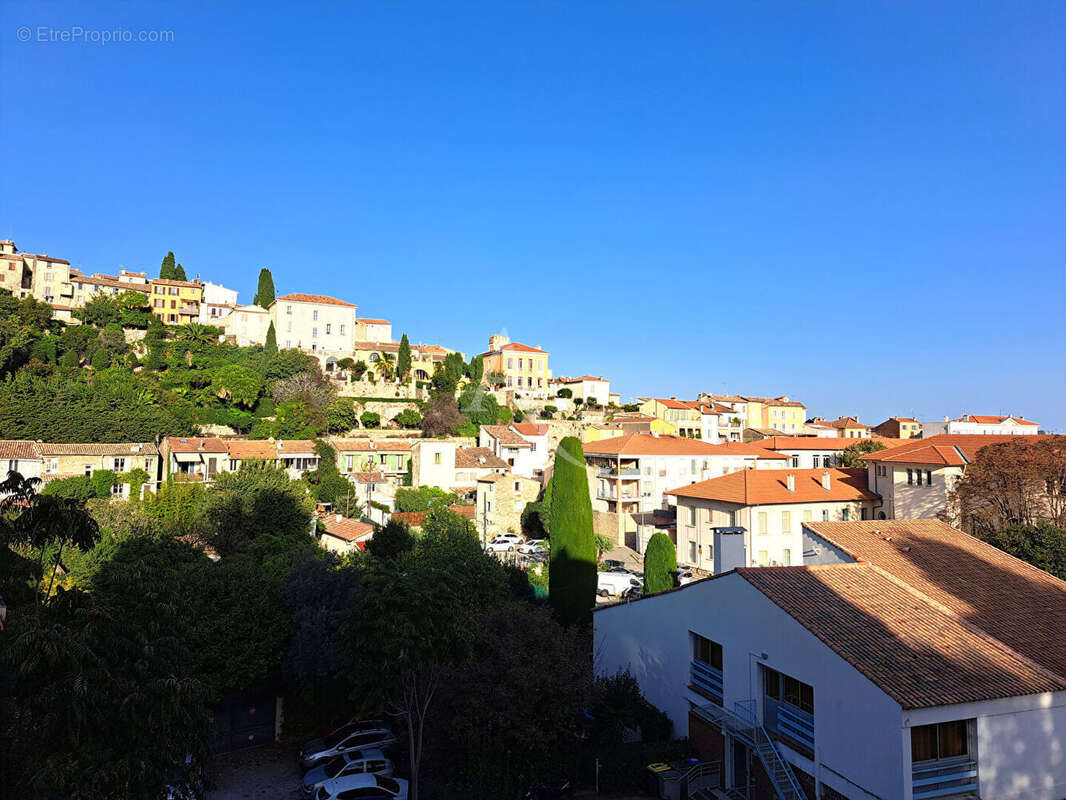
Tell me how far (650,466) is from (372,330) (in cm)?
5125

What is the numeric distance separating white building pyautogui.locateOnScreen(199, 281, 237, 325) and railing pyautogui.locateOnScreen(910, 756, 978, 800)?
7887 cm

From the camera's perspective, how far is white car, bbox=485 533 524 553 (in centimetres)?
4288

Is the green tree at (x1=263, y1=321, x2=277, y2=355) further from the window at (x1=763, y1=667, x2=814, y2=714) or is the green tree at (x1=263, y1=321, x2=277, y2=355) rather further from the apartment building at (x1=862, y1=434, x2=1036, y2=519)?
the window at (x1=763, y1=667, x2=814, y2=714)

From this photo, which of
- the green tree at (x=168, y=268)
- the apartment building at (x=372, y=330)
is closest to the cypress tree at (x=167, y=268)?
the green tree at (x=168, y=268)

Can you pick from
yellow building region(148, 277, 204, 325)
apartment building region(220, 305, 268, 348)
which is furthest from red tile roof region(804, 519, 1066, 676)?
yellow building region(148, 277, 204, 325)

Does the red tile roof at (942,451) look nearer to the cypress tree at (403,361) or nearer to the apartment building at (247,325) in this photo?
the cypress tree at (403,361)

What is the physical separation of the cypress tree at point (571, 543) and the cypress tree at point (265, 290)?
61.0m

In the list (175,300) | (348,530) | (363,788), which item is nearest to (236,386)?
(348,530)

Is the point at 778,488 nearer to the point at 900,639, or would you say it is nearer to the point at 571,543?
the point at 571,543

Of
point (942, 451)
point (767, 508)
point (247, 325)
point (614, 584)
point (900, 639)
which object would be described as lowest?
point (614, 584)

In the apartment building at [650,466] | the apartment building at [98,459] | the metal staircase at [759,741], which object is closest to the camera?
the metal staircase at [759,741]

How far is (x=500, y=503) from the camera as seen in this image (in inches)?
1892

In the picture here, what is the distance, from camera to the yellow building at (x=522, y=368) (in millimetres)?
88500

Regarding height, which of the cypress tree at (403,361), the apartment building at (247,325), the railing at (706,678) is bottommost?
the railing at (706,678)
